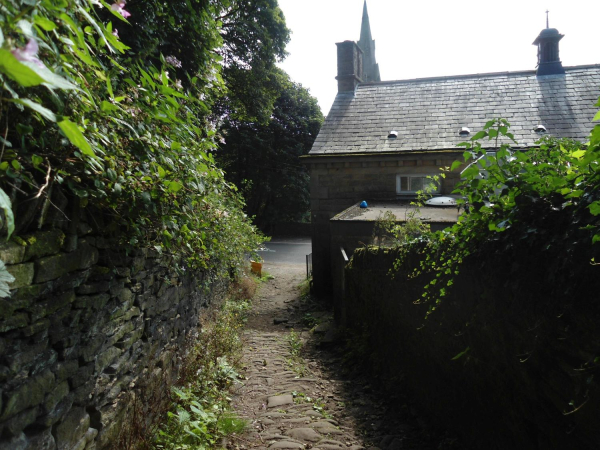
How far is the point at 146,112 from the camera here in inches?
119

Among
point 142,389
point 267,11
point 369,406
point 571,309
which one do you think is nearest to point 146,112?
point 142,389

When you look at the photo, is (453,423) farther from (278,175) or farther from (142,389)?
(278,175)

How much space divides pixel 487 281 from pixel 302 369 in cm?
430

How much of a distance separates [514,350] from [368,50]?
43920mm

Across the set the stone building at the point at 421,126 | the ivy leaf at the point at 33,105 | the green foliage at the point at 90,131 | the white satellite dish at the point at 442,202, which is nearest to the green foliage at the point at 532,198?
the green foliage at the point at 90,131

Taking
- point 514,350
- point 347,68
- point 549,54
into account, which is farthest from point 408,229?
point 549,54

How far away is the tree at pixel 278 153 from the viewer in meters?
30.5

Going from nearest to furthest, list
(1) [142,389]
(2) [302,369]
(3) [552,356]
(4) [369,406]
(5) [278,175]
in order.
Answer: (3) [552,356]
(1) [142,389]
(4) [369,406]
(2) [302,369]
(5) [278,175]

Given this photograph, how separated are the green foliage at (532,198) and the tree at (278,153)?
91.1ft

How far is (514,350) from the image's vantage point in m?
2.82

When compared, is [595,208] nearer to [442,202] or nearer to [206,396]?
[206,396]

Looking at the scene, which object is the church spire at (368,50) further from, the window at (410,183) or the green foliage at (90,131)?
the green foliage at (90,131)

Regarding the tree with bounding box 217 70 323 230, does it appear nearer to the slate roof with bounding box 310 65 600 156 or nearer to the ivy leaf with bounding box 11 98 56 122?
the slate roof with bounding box 310 65 600 156

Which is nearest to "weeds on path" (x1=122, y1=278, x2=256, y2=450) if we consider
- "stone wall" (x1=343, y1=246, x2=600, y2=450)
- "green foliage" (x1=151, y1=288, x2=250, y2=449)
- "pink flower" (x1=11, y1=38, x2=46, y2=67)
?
"green foliage" (x1=151, y1=288, x2=250, y2=449)
